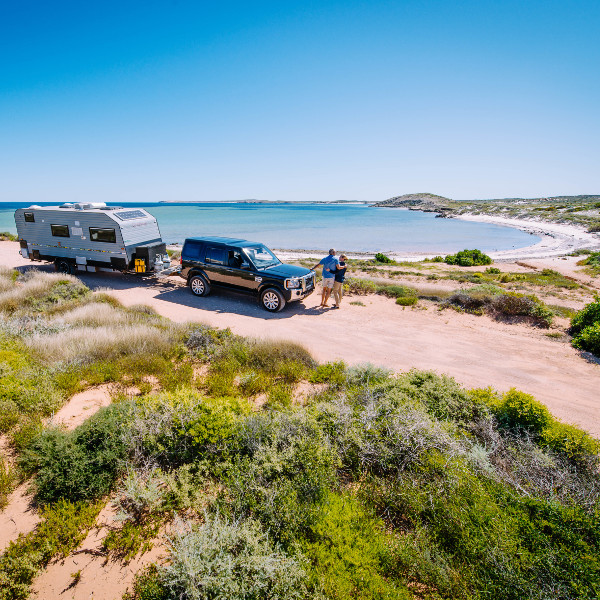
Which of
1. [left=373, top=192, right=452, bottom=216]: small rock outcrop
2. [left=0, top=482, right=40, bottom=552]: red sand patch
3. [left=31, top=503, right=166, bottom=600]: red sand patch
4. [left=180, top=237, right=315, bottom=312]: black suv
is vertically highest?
[left=373, top=192, right=452, bottom=216]: small rock outcrop

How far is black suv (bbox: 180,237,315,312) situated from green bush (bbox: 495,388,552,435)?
6654mm

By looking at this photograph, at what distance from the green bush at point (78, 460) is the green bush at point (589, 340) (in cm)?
1059

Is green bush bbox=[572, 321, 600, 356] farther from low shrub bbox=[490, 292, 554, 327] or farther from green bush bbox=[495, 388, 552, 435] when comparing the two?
green bush bbox=[495, 388, 552, 435]

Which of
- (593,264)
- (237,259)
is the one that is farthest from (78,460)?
(593,264)

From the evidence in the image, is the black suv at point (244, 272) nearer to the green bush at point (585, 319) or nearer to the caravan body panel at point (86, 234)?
the caravan body panel at point (86, 234)

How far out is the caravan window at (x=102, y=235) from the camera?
12.7m

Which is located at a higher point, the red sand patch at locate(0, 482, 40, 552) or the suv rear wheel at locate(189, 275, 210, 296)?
the suv rear wheel at locate(189, 275, 210, 296)

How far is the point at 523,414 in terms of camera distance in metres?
4.64

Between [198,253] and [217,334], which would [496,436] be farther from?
[198,253]

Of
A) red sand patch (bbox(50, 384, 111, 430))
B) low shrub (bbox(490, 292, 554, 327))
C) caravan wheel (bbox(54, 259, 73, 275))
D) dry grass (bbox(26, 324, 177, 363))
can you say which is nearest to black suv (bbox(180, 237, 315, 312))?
dry grass (bbox(26, 324, 177, 363))

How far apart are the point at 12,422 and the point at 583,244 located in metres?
44.3

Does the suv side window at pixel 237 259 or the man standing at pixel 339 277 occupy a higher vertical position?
the suv side window at pixel 237 259

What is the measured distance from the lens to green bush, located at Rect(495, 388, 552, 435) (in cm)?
452

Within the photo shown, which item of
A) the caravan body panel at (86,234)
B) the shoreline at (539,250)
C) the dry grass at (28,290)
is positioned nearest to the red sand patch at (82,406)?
the dry grass at (28,290)
